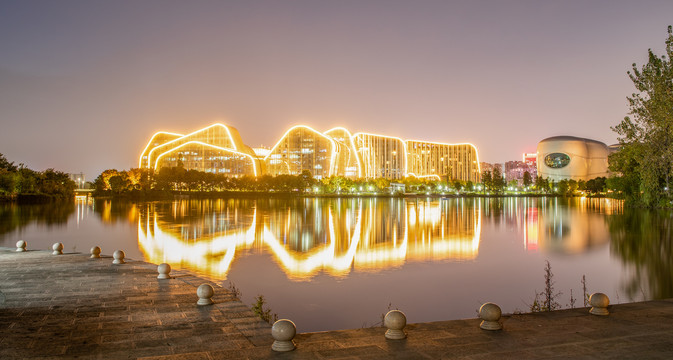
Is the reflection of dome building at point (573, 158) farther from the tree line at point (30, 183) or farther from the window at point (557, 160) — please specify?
the tree line at point (30, 183)

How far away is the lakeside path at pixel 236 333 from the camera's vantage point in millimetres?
5504

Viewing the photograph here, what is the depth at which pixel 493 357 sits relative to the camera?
5367 mm

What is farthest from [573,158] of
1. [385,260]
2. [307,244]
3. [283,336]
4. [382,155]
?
[283,336]

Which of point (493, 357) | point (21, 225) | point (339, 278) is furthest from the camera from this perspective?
point (21, 225)

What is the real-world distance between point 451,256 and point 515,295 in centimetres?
591

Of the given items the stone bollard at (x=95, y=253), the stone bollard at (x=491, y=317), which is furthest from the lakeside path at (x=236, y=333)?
the stone bollard at (x=95, y=253)

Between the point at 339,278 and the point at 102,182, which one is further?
the point at 102,182

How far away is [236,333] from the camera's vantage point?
6.39 metres

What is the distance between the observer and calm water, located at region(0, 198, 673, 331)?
11820 mm

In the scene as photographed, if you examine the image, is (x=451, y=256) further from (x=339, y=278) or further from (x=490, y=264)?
(x=339, y=278)

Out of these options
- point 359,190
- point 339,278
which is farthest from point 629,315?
point 359,190

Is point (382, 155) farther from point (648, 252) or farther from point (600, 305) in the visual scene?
point (600, 305)

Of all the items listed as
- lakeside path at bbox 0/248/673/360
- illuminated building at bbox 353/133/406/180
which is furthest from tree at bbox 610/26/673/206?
illuminated building at bbox 353/133/406/180

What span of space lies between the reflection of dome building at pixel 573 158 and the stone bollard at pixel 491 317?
163195 mm
